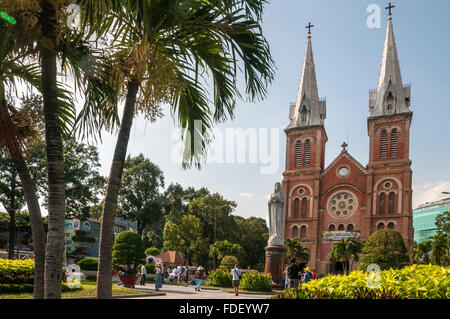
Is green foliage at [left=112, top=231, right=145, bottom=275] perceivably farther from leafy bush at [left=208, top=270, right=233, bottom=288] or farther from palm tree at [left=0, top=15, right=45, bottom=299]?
palm tree at [left=0, top=15, right=45, bottom=299]

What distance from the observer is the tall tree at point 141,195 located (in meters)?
48.1

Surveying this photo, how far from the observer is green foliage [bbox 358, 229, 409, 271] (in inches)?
1264

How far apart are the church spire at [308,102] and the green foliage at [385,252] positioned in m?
23.2

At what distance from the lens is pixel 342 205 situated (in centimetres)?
5022

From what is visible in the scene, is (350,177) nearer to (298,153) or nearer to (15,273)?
(298,153)

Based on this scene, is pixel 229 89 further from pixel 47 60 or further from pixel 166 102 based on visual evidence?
pixel 47 60

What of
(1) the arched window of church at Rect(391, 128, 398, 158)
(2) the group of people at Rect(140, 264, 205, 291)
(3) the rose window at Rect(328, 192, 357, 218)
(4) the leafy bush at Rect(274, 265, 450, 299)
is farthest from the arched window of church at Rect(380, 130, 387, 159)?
(4) the leafy bush at Rect(274, 265, 450, 299)

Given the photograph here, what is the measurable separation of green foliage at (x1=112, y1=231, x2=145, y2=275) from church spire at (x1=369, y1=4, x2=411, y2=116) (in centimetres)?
3851

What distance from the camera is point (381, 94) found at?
51906 millimetres

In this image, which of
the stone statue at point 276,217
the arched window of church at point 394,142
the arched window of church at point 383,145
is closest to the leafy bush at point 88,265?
the stone statue at point 276,217

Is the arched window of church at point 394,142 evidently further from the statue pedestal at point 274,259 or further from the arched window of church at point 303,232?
the statue pedestal at point 274,259
